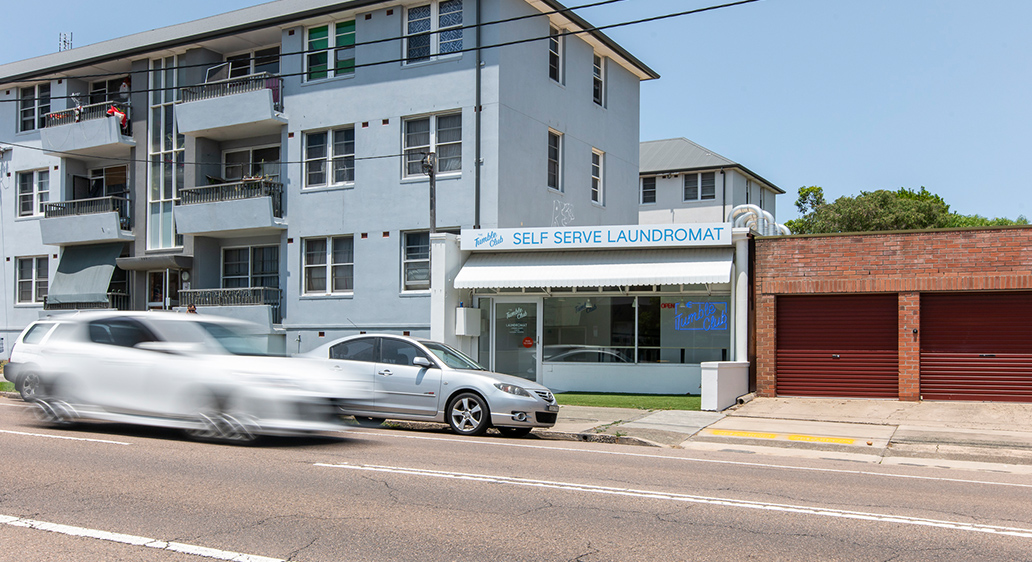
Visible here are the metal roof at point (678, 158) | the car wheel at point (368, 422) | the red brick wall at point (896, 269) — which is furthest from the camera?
the metal roof at point (678, 158)

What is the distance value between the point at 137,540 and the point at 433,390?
23.3 feet

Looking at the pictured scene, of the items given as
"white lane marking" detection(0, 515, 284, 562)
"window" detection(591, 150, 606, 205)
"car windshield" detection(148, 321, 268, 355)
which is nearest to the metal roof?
"window" detection(591, 150, 606, 205)

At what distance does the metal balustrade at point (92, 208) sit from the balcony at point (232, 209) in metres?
3.63

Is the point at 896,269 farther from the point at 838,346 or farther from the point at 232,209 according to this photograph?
the point at 232,209

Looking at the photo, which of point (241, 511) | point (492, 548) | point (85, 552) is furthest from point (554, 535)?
point (85, 552)

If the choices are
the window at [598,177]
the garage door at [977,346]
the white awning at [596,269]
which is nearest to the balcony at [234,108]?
the white awning at [596,269]

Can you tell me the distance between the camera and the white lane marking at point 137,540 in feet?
18.7

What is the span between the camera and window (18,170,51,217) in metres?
Result: 31.6

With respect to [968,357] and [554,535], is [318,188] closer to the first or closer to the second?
[968,357]

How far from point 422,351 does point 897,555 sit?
8.39m

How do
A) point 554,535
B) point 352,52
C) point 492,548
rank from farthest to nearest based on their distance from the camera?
1. point 352,52
2. point 554,535
3. point 492,548

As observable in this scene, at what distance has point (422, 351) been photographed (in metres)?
13.3

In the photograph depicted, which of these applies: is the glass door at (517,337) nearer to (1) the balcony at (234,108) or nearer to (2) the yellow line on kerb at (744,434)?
(2) the yellow line on kerb at (744,434)

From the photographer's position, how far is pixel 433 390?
42.8 feet
